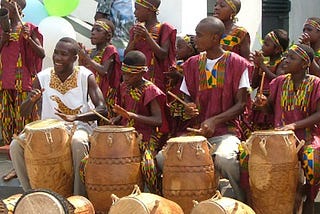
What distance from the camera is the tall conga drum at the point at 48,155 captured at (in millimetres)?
6129

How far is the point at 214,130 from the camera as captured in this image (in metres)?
6.21

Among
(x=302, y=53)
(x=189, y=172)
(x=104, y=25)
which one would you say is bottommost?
(x=189, y=172)

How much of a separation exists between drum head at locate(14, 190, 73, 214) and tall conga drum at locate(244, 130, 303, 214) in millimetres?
1492

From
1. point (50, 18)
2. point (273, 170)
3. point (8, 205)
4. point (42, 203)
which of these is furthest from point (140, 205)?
point (50, 18)

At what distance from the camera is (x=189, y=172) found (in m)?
5.73

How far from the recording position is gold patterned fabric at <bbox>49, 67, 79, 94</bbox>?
22.1ft

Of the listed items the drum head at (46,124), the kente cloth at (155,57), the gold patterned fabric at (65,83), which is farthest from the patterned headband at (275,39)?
the drum head at (46,124)

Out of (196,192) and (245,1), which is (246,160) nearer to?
(196,192)

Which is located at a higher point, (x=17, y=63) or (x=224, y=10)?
(x=224, y=10)

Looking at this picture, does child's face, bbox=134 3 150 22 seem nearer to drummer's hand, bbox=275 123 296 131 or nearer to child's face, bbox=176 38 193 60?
child's face, bbox=176 38 193 60

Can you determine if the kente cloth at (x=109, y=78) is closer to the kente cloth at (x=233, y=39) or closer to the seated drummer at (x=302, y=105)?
the kente cloth at (x=233, y=39)

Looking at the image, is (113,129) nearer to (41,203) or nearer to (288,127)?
(41,203)

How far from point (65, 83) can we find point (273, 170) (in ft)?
6.97

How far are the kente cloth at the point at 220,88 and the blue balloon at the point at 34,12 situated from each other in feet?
10.3
